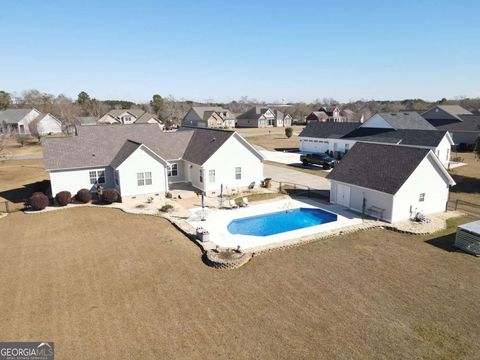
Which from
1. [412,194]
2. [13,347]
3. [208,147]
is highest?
[208,147]

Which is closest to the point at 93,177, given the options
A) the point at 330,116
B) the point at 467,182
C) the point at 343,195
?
the point at 343,195

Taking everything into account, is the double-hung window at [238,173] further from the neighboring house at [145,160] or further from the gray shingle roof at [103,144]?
the gray shingle roof at [103,144]

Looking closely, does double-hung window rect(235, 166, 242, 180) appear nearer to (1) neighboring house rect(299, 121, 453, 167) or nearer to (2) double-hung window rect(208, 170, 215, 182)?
(2) double-hung window rect(208, 170, 215, 182)

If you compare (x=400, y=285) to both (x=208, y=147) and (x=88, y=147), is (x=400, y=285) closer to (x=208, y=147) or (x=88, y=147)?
(x=208, y=147)

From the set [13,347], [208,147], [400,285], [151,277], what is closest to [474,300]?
[400,285]

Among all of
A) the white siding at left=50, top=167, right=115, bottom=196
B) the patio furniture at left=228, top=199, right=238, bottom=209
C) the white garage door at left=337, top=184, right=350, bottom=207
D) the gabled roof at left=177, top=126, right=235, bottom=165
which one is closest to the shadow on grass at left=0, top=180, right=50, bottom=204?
the white siding at left=50, top=167, right=115, bottom=196

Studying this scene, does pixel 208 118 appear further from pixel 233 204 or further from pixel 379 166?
pixel 379 166
